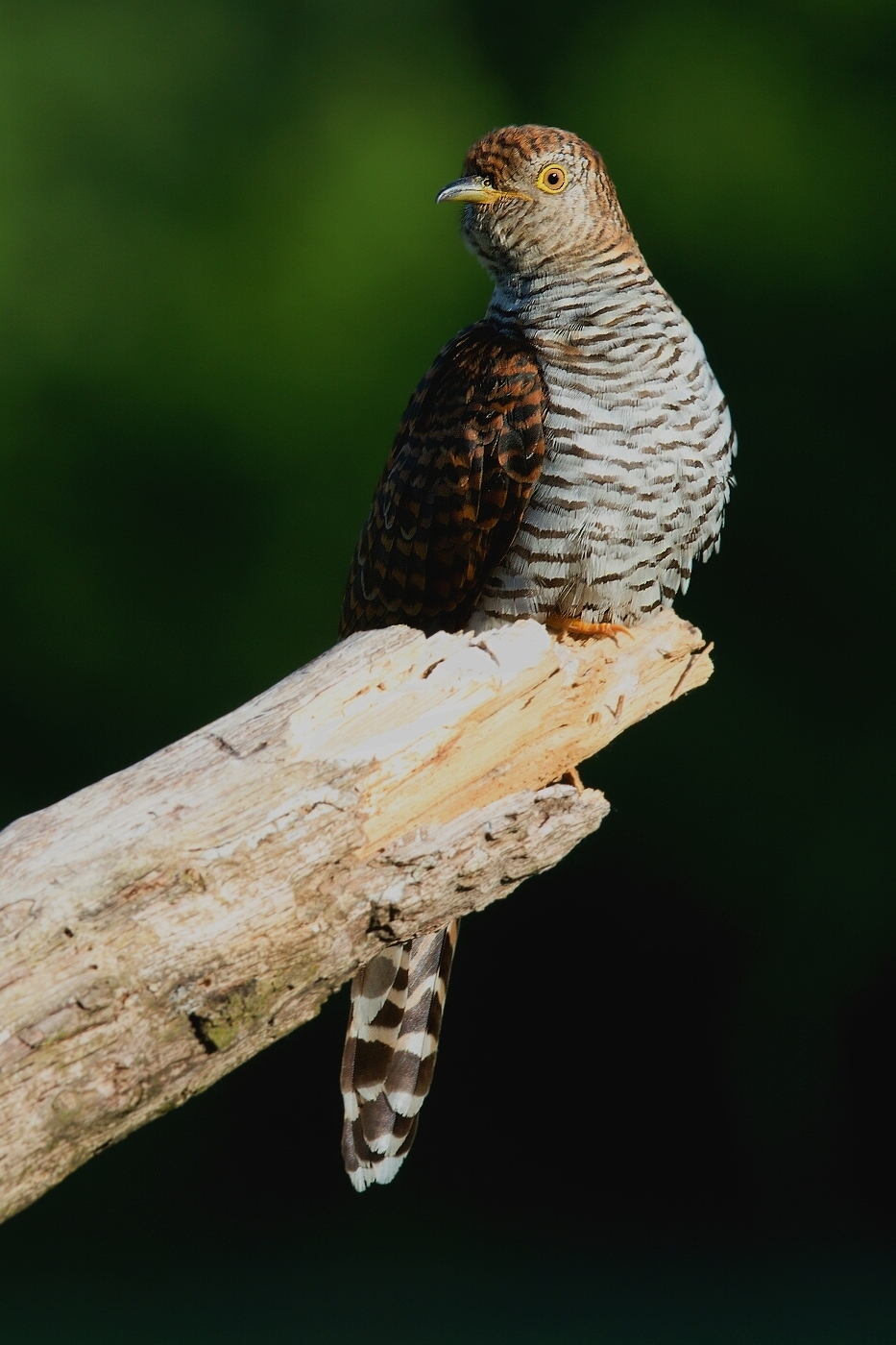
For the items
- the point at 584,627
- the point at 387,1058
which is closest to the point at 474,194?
the point at 584,627

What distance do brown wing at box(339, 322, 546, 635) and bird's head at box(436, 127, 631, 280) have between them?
0.20 meters

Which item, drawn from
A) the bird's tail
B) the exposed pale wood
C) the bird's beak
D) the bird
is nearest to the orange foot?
the bird

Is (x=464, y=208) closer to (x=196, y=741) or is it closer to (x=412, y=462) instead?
(x=412, y=462)

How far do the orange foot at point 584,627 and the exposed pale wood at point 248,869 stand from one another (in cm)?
60

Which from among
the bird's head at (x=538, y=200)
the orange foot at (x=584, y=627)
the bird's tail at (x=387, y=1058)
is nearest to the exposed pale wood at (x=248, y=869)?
the orange foot at (x=584, y=627)

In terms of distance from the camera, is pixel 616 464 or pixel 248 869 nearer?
pixel 248 869

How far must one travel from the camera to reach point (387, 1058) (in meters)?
2.89

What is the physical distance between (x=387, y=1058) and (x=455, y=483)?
4.12ft

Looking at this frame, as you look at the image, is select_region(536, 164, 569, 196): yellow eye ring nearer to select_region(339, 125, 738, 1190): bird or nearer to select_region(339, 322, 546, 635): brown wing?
select_region(339, 125, 738, 1190): bird

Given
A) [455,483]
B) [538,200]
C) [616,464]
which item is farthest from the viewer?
[538,200]

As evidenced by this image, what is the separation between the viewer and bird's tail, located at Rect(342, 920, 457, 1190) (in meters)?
2.85

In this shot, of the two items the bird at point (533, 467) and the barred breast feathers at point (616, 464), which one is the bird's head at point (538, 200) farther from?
the barred breast feathers at point (616, 464)

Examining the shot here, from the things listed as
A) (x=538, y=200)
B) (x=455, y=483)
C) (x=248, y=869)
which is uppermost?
(x=538, y=200)

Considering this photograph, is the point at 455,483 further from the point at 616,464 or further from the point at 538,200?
the point at 538,200
